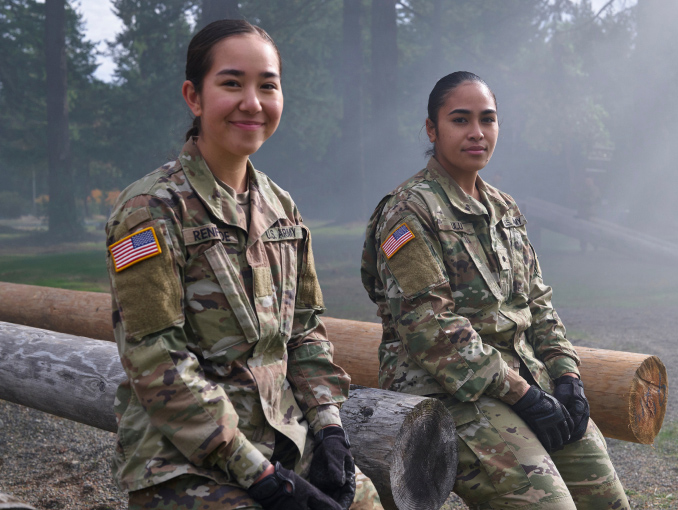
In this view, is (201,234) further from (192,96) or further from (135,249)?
(192,96)

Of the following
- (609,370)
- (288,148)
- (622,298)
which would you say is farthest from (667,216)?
(609,370)

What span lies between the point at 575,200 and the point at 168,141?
12.7 metres

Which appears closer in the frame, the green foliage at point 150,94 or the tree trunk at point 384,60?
the green foliage at point 150,94

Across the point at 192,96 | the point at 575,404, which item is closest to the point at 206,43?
the point at 192,96

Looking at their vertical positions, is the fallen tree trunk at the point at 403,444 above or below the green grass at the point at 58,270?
above

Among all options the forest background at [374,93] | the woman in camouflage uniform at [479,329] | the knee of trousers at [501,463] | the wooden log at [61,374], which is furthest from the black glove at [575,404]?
the forest background at [374,93]

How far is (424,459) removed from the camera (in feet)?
7.75

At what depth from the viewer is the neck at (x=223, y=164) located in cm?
203

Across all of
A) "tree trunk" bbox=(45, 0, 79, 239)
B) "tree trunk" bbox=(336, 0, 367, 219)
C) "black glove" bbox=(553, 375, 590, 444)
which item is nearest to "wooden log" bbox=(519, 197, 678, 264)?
"tree trunk" bbox=(336, 0, 367, 219)

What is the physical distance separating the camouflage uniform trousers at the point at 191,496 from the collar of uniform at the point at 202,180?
2.43 feet

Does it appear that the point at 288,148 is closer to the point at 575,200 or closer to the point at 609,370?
the point at 575,200

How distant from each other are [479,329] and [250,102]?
1318mm

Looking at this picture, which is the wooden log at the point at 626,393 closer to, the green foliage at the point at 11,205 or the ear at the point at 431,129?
the ear at the point at 431,129

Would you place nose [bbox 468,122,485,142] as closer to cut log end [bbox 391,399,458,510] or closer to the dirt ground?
cut log end [bbox 391,399,458,510]
